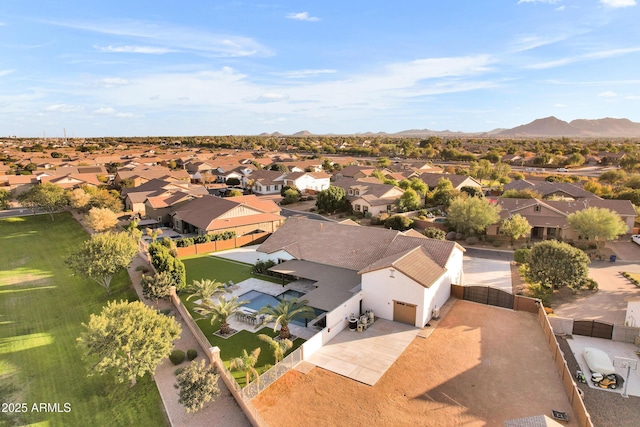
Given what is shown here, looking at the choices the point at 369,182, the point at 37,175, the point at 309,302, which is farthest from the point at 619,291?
the point at 37,175

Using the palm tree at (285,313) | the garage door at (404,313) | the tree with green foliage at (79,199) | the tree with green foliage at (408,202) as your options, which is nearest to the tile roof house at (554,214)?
the tree with green foliage at (408,202)

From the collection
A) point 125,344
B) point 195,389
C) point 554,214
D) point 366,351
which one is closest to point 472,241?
point 554,214

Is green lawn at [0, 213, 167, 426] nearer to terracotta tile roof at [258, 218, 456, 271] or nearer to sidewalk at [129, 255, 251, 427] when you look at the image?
sidewalk at [129, 255, 251, 427]

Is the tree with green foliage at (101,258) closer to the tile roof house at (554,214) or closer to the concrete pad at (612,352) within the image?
the concrete pad at (612,352)

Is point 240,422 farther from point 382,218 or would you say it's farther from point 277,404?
point 382,218

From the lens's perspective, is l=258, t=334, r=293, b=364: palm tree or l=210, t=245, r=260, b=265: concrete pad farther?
l=210, t=245, r=260, b=265: concrete pad

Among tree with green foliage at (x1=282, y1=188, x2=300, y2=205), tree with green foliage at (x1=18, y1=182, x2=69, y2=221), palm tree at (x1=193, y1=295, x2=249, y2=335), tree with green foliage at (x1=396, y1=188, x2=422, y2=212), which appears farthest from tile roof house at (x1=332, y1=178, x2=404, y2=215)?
tree with green foliage at (x1=18, y1=182, x2=69, y2=221)

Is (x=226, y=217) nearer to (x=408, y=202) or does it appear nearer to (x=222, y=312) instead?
(x=222, y=312)
